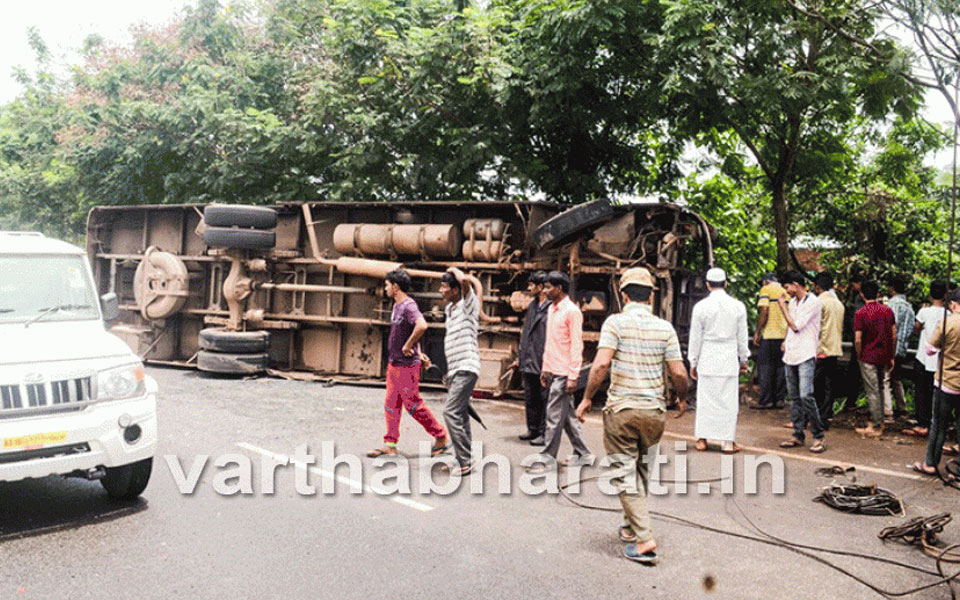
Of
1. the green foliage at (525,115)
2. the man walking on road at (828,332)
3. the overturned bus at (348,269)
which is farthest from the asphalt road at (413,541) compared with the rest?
the green foliage at (525,115)

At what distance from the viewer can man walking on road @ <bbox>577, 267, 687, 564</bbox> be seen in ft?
16.2

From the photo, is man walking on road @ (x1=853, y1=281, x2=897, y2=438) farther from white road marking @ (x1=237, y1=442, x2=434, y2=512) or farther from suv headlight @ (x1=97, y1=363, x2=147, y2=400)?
suv headlight @ (x1=97, y1=363, x2=147, y2=400)

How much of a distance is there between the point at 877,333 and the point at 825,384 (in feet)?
3.26

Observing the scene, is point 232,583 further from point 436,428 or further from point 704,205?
point 704,205

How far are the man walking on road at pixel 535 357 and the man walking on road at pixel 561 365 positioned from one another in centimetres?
59

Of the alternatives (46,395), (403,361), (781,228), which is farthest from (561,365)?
(781,228)

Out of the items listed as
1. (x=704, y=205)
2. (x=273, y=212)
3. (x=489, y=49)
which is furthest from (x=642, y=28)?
(x=273, y=212)

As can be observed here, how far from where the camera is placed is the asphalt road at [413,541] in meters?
4.52

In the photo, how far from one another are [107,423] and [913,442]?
8681 millimetres

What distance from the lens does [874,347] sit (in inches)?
366

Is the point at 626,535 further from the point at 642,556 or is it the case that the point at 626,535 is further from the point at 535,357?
Result: the point at 535,357

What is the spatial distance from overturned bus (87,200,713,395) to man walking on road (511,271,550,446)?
2728 mm

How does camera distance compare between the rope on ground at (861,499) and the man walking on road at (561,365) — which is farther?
the man walking on road at (561,365)

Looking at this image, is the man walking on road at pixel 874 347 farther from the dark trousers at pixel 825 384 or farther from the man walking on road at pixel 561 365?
the man walking on road at pixel 561 365
